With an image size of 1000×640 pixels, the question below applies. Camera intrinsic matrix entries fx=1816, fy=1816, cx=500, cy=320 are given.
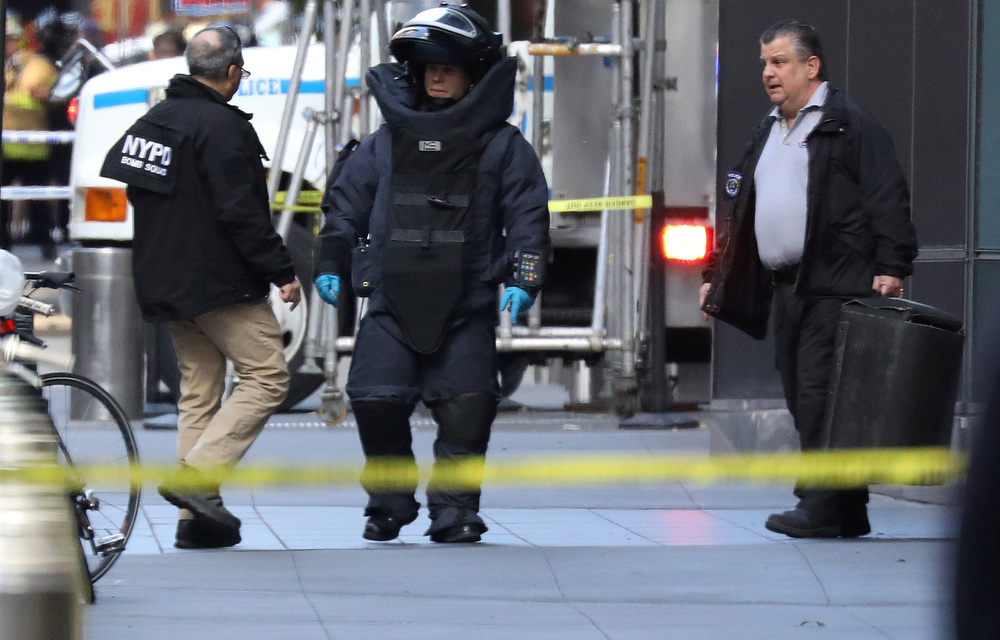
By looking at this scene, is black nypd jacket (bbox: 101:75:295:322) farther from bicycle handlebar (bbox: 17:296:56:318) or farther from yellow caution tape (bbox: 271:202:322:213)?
yellow caution tape (bbox: 271:202:322:213)

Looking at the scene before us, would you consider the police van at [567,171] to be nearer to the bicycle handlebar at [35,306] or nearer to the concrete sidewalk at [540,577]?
the concrete sidewalk at [540,577]

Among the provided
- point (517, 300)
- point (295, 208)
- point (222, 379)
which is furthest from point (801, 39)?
point (295, 208)

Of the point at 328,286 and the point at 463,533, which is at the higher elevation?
the point at 328,286

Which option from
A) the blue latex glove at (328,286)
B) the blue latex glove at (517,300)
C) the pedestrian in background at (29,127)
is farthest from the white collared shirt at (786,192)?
the pedestrian in background at (29,127)

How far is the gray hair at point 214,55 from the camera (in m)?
6.37

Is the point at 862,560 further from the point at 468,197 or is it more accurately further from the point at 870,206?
the point at 468,197

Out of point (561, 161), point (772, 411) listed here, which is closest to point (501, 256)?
point (772, 411)

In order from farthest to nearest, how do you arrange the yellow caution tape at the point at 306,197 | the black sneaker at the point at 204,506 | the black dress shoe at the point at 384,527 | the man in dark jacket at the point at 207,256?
the yellow caution tape at the point at 306,197, the black dress shoe at the point at 384,527, the man in dark jacket at the point at 207,256, the black sneaker at the point at 204,506

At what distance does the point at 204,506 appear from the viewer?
6.14 m

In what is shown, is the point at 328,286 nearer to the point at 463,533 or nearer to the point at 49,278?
the point at 463,533

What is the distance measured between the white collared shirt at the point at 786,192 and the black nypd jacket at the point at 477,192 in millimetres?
862

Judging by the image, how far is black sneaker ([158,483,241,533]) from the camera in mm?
6102

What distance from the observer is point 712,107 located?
9625 millimetres

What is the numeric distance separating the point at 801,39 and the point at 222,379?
243cm
